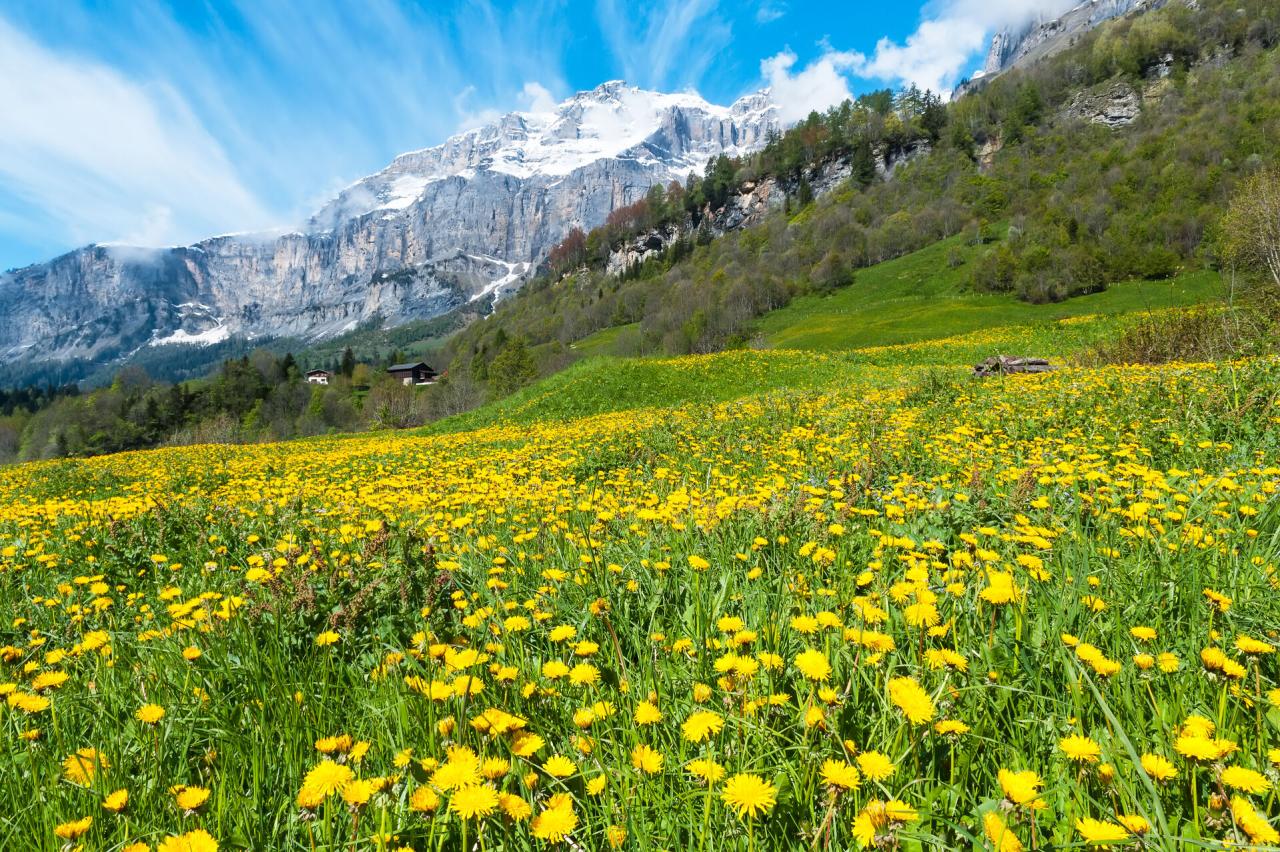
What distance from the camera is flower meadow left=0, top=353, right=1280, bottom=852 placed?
Answer: 1.34 meters

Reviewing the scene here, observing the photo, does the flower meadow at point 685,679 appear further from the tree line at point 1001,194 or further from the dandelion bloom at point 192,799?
the tree line at point 1001,194

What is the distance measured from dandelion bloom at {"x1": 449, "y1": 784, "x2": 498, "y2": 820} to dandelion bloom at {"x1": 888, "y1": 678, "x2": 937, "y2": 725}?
955 mm

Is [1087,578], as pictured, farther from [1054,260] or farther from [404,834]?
[1054,260]

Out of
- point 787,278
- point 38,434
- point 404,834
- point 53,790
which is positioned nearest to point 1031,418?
point 404,834

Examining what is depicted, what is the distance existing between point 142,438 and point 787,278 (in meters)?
77.1

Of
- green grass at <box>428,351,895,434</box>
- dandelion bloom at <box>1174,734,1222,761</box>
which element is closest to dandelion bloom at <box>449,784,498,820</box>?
dandelion bloom at <box>1174,734,1222,761</box>

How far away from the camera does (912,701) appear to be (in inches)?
55.6

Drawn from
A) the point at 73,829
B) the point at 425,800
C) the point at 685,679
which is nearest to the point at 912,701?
the point at 685,679

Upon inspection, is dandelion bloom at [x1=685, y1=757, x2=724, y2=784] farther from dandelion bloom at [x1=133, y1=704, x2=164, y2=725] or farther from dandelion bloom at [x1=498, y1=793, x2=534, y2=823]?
dandelion bloom at [x1=133, y1=704, x2=164, y2=725]

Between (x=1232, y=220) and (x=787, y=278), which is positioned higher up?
(x=787, y=278)

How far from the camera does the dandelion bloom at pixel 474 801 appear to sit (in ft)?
3.85

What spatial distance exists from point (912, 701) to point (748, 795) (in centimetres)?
49

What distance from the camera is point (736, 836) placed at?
1334 mm

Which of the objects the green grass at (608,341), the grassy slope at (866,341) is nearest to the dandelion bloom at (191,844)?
the grassy slope at (866,341)
